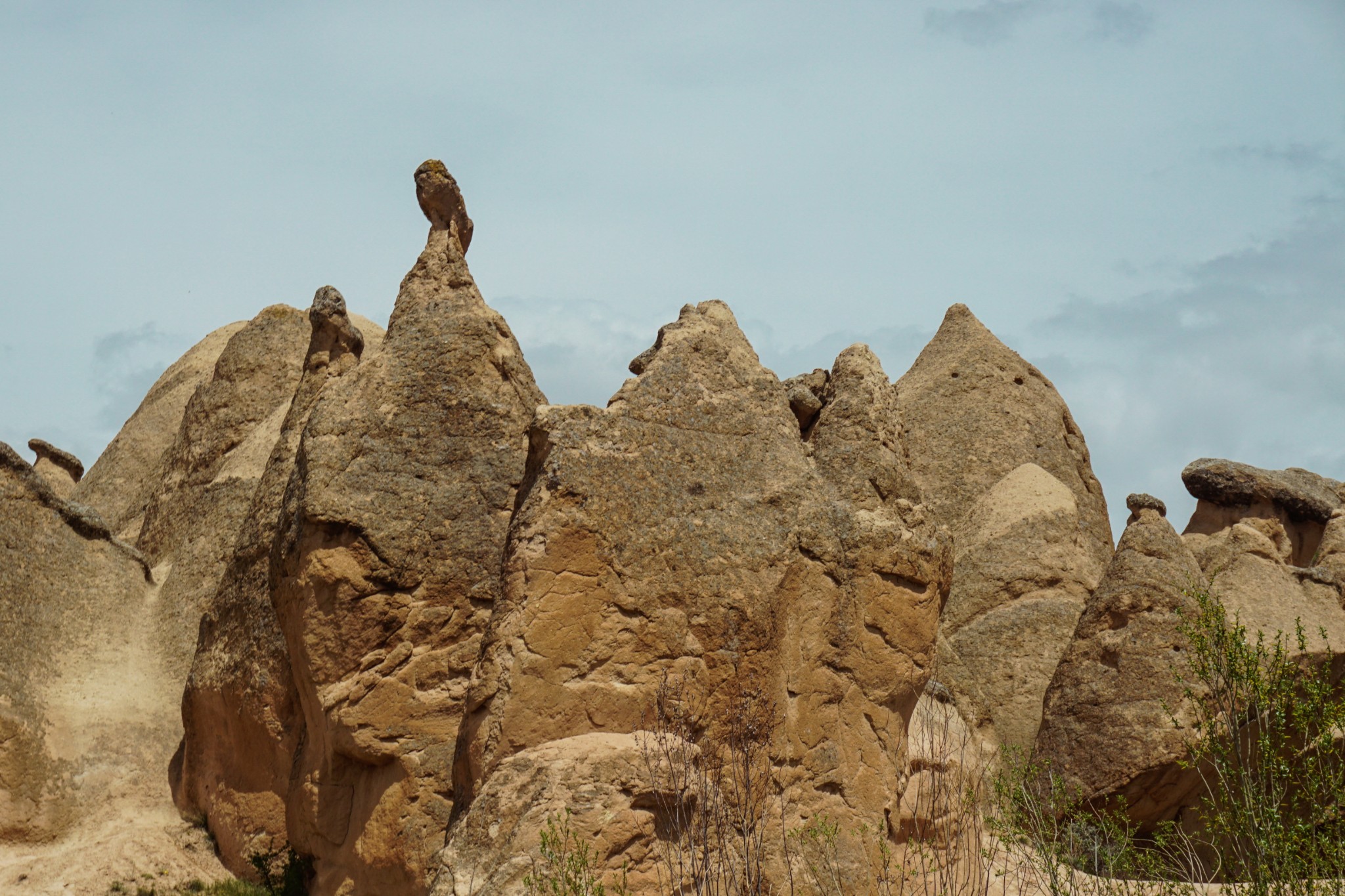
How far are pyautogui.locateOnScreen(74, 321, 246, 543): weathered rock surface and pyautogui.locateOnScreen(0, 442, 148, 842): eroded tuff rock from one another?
388 centimetres

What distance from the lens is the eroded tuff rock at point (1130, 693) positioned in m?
12.8

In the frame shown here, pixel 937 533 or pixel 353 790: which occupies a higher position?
pixel 937 533

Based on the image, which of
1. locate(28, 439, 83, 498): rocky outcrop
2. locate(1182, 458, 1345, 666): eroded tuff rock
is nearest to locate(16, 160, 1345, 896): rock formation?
locate(1182, 458, 1345, 666): eroded tuff rock

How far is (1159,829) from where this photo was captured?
41.0 ft

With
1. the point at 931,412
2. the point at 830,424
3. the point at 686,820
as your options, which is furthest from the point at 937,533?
the point at 931,412

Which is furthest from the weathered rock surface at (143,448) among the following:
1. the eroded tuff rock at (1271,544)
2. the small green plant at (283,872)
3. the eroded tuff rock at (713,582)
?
the eroded tuff rock at (1271,544)

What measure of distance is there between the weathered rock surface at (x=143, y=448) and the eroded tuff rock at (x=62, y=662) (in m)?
3.88

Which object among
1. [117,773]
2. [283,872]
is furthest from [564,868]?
[117,773]

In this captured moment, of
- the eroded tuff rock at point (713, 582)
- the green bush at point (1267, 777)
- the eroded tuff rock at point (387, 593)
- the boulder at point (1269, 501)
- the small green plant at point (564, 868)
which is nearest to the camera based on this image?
the small green plant at point (564, 868)

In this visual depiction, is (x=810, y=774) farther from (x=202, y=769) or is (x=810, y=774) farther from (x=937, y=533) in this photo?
(x=202, y=769)

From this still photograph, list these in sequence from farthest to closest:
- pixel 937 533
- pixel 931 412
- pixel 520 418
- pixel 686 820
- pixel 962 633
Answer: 1. pixel 931 412
2. pixel 962 633
3. pixel 520 418
4. pixel 937 533
5. pixel 686 820

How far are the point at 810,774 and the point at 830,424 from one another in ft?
8.44

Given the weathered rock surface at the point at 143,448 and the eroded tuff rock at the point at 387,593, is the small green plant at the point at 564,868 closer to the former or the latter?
the eroded tuff rock at the point at 387,593

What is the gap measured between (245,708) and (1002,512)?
9102 millimetres
